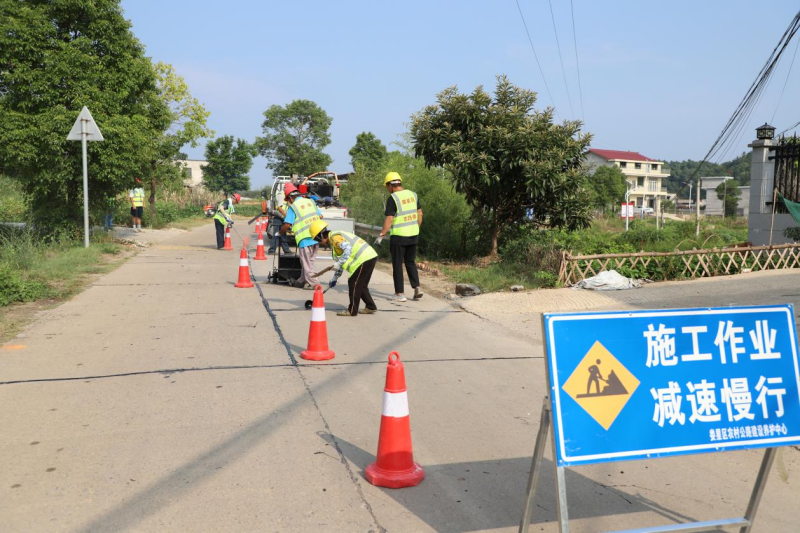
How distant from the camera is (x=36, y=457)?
438 cm

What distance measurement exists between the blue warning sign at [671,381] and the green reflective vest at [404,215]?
7283 millimetres

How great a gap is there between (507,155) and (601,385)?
420 inches

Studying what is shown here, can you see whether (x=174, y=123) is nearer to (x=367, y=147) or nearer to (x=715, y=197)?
(x=367, y=147)

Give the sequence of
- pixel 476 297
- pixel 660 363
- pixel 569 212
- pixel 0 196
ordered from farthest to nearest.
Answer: pixel 0 196 < pixel 569 212 < pixel 476 297 < pixel 660 363

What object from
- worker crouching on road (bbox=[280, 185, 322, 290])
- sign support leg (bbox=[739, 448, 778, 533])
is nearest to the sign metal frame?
sign support leg (bbox=[739, 448, 778, 533])

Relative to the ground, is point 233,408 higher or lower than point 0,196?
lower

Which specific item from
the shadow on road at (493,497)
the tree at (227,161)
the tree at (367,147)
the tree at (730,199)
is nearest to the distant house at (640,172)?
the tree at (730,199)

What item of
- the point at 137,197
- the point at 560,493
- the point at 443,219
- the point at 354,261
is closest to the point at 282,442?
the point at 560,493

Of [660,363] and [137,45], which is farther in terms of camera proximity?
[137,45]

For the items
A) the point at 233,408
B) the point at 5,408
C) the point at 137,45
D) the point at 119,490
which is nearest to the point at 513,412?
the point at 233,408

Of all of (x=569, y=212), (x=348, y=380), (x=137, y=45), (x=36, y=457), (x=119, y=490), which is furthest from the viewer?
(x=137, y=45)

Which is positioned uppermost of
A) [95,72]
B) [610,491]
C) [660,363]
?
[95,72]

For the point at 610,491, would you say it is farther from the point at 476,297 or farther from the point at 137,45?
the point at 137,45

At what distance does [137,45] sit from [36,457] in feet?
52.8
